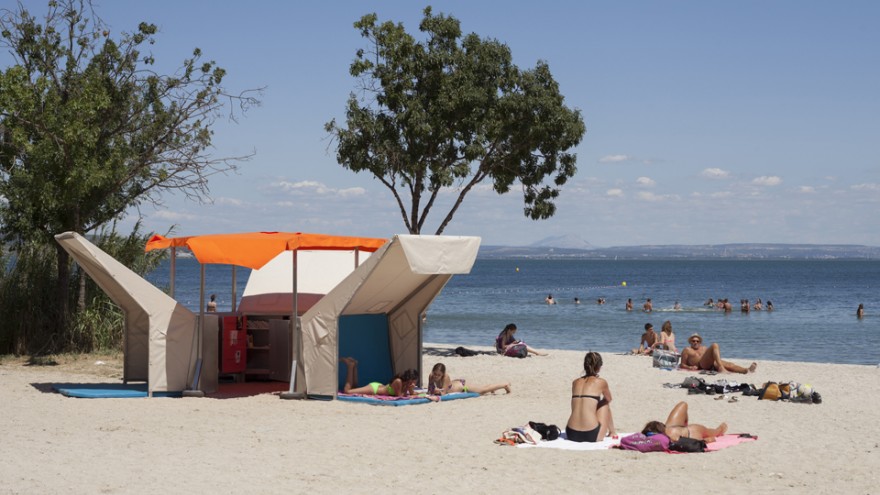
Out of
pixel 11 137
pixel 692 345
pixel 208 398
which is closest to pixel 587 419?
pixel 208 398

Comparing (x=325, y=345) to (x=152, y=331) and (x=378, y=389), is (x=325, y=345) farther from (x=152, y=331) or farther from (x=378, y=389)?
(x=152, y=331)

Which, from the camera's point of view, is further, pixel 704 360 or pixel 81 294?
pixel 81 294

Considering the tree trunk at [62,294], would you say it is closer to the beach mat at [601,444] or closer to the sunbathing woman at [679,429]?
the beach mat at [601,444]

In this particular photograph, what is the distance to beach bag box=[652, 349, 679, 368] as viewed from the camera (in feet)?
62.6

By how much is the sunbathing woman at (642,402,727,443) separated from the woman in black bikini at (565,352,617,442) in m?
0.42

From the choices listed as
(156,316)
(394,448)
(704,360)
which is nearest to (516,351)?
(704,360)

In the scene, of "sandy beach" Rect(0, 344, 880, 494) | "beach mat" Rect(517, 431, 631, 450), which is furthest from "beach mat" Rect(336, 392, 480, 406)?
"beach mat" Rect(517, 431, 631, 450)

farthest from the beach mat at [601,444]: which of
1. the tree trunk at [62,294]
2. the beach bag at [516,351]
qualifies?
the tree trunk at [62,294]

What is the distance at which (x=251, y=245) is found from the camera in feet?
45.6

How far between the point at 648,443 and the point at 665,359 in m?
9.30

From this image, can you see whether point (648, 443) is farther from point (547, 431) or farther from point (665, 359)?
point (665, 359)

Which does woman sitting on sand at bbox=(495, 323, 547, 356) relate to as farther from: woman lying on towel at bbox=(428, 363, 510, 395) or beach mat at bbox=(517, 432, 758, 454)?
beach mat at bbox=(517, 432, 758, 454)

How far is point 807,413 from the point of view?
13.2m

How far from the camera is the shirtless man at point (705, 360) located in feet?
59.4
